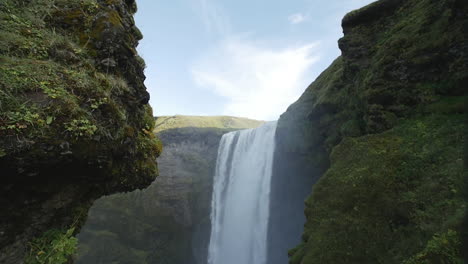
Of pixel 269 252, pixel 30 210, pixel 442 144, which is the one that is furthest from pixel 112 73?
pixel 269 252

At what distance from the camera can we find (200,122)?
7481 centimetres

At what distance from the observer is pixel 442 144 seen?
22.7ft

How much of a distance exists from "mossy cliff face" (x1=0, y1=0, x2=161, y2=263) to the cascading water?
24.4m

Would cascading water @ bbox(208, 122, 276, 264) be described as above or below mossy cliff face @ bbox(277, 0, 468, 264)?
below

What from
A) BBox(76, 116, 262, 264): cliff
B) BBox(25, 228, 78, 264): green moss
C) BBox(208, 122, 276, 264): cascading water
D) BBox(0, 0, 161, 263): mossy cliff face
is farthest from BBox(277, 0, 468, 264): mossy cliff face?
BBox(76, 116, 262, 264): cliff

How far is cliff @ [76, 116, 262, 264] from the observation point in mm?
27875

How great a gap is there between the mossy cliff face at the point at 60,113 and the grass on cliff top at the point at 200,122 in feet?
173

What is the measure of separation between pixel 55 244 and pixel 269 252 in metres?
26.2

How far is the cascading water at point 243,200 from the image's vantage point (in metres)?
29.0

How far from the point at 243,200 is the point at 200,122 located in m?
45.7

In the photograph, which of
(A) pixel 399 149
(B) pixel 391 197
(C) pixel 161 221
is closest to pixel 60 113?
(B) pixel 391 197

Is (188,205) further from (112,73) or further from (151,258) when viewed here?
(112,73)

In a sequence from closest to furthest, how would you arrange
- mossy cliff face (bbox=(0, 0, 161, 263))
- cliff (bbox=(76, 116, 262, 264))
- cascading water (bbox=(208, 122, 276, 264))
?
1. mossy cliff face (bbox=(0, 0, 161, 263))
2. cliff (bbox=(76, 116, 262, 264))
3. cascading water (bbox=(208, 122, 276, 264))

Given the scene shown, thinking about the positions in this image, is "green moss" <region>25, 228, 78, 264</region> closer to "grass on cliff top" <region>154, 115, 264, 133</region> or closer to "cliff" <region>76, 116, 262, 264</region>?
"cliff" <region>76, 116, 262, 264</region>
